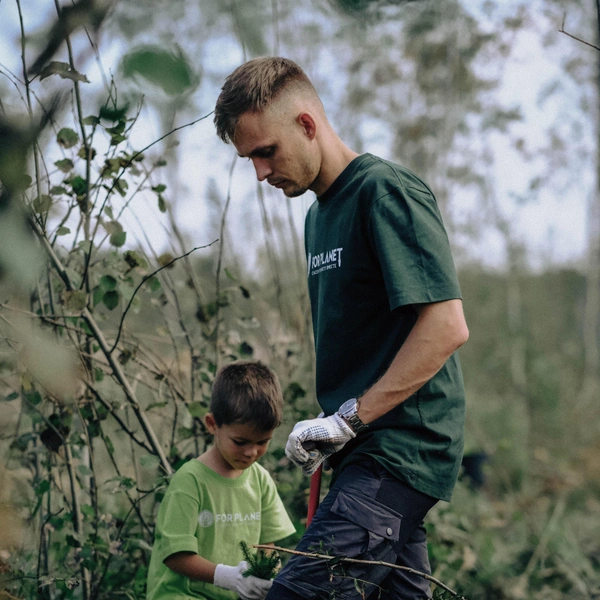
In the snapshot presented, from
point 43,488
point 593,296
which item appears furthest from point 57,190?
point 593,296

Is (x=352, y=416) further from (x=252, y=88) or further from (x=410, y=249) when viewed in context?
(x=252, y=88)

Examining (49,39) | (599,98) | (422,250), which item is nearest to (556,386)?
(599,98)

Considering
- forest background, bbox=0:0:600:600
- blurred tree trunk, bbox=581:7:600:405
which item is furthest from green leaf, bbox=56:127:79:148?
blurred tree trunk, bbox=581:7:600:405

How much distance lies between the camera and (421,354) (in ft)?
6.66

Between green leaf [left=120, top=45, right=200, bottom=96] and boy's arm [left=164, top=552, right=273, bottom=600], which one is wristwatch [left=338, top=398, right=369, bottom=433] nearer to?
boy's arm [left=164, top=552, right=273, bottom=600]

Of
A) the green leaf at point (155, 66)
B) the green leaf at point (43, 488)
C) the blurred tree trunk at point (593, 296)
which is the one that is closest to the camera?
the green leaf at point (155, 66)

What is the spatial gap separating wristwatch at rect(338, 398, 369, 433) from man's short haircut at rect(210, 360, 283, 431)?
23.0 inches

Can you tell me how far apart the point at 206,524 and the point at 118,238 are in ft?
3.60

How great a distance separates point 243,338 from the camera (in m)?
3.84

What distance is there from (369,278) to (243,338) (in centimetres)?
168

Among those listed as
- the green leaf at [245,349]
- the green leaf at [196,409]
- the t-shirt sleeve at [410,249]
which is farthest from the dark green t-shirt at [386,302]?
the green leaf at [245,349]

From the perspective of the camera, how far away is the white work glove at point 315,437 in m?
2.11

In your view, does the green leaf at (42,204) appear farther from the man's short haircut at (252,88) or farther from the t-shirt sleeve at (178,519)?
the t-shirt sleeve at (178,519)

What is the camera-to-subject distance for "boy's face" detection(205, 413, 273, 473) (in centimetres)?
263
